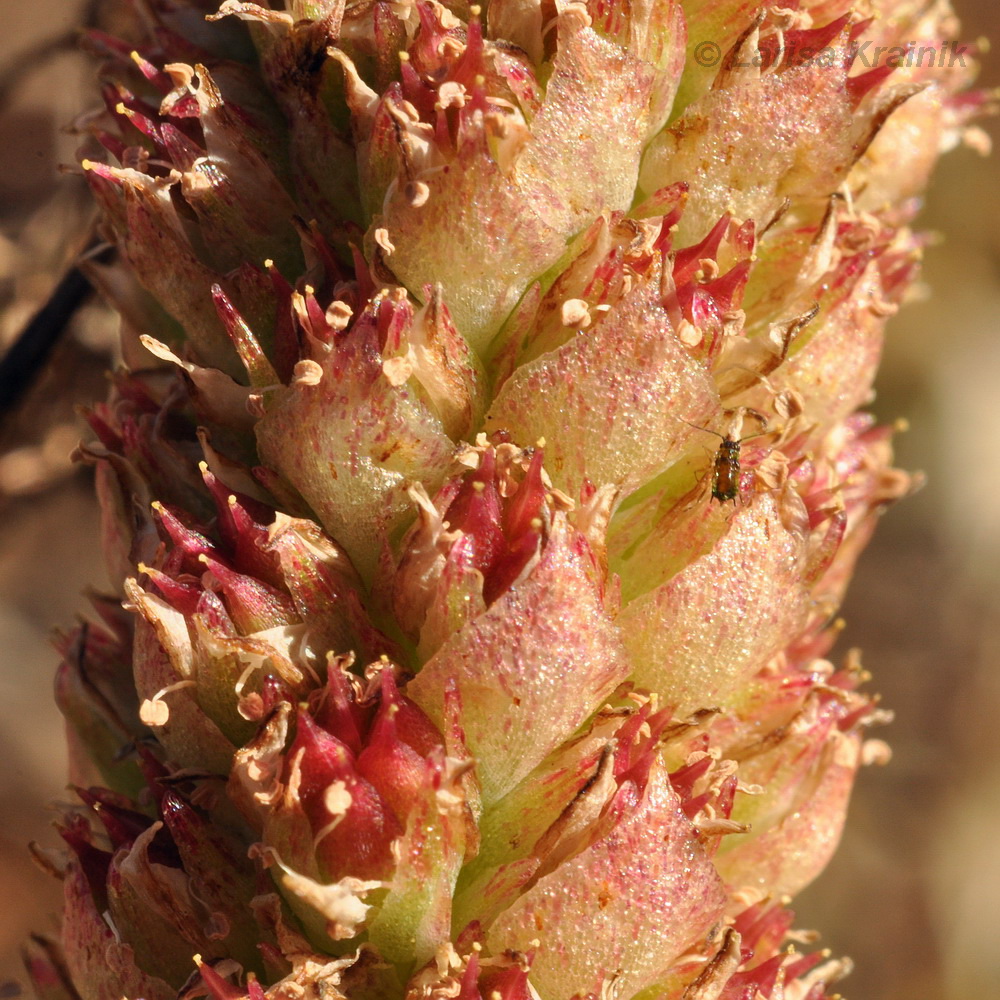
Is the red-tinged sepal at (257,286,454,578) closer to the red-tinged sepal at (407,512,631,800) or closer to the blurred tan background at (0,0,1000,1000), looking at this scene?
the red-tinged sepal at (407,512,631,800)

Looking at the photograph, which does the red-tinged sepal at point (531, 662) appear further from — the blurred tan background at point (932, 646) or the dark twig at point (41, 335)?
the blurred tan background at point (932, 646)

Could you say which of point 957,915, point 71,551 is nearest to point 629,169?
point 71,551

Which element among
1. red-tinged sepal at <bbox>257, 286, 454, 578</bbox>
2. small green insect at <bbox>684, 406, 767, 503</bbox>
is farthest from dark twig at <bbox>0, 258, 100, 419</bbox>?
small green insect at <bbox>684, 406, 767, 503</bbox>

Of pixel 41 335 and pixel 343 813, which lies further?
pixel 41 335

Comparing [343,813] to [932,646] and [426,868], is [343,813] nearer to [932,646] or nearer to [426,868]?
[426,868]

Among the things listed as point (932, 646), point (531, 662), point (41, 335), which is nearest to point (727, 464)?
point (531, 662)

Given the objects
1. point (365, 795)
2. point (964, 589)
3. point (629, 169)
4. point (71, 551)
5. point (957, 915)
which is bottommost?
point (365, 795)

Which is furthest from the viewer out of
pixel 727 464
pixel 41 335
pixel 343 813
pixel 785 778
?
pixel 41 335

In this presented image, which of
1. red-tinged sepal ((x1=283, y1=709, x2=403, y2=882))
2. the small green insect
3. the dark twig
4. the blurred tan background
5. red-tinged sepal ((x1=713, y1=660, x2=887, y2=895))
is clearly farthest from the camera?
the blurred tan background

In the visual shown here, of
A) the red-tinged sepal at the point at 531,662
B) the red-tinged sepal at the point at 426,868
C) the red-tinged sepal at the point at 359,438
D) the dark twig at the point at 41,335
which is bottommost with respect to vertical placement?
the red-tinged sepal at the point at 426,868

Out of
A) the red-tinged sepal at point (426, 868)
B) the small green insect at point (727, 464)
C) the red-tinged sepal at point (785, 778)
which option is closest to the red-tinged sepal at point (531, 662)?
the red-tinged sepal at point (426, 868)

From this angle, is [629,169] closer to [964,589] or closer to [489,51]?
[489,51]
